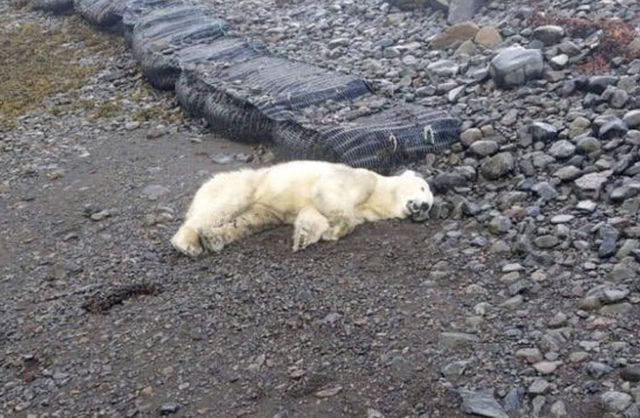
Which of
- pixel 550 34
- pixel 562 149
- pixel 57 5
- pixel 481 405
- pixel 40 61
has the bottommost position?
pixel 40 61

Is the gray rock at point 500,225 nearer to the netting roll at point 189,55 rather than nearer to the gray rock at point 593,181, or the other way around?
the gray rock at point 593,181

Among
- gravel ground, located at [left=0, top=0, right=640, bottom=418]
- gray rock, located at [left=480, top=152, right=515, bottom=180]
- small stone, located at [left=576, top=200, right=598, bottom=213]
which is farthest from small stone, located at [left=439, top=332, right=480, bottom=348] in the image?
gray rock, located at [left=480, top=152, right=515, bottom=180]

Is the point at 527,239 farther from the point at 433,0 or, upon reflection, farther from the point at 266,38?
the point at 266,38

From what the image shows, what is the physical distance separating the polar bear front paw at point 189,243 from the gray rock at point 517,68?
3734 mm

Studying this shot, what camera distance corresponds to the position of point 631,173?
21.9ft

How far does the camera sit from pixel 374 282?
6.00 metres

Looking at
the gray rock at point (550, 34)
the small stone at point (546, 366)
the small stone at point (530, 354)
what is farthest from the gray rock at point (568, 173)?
the gray rock at point (550, 34)

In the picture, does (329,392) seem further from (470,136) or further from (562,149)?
(470,136)

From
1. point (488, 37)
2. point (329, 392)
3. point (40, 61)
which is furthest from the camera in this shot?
point (40, 61)

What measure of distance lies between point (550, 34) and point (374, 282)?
189 inches

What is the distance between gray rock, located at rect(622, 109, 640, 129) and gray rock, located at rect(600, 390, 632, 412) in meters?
3.38

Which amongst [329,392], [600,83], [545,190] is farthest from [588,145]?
[329,392]

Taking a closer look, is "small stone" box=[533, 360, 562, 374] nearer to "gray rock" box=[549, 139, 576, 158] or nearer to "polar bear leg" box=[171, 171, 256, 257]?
"gray rock" box=[549, 139, 576, 158]

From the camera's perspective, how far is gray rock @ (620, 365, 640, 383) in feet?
15.1
